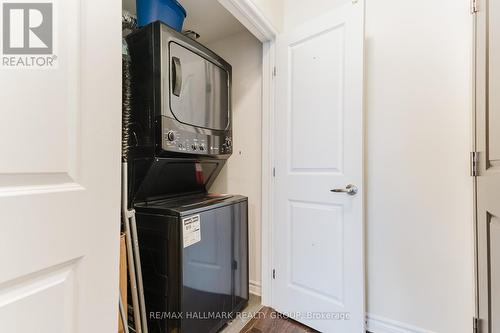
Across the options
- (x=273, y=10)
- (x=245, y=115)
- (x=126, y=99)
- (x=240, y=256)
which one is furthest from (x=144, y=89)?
(x=240, y=256)

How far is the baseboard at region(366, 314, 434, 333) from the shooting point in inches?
58.7

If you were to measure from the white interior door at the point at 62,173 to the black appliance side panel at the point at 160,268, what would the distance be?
518mm

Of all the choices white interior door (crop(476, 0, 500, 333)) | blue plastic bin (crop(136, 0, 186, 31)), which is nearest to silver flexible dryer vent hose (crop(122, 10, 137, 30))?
blue plastic bin (crop(136, 0, 186, 31))

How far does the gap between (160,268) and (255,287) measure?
3.43ft

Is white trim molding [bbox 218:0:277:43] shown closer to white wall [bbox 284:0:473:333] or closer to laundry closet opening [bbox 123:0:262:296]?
→ laundry closet opening [bbox 123:0:262:296]

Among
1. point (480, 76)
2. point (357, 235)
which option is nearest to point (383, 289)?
point (357, 235)

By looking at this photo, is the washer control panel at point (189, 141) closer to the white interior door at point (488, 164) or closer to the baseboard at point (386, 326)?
the white interior door at point (488, 164)

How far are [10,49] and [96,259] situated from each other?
0.60m

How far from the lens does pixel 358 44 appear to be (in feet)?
4.92

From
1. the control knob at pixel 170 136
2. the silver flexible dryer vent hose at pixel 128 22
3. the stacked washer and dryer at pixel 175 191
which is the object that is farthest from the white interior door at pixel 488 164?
the silver flexible dryer vent hose at pixel 128 22

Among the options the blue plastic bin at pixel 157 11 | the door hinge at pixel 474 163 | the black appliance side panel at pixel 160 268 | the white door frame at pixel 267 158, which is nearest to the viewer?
the door hinge at pixel 474 163

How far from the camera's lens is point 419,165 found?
1.49 m

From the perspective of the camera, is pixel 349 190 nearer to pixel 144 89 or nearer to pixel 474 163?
pixel 474 163

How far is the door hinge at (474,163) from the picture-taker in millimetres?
1197
